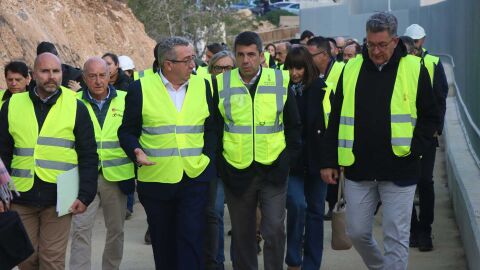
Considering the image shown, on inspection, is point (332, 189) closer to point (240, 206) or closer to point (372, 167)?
point (240, 206)

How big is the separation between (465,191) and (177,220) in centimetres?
307

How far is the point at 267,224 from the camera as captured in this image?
8.80 metres

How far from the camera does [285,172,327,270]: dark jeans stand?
31.1 feet

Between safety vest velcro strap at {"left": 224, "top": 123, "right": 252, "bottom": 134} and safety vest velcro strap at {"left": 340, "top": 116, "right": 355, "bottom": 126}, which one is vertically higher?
safety vest velcro strap at {"left": 340, "top": 116, "right": 355, "bottom": 126}

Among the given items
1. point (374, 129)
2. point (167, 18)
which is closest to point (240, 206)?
point (374, 129)

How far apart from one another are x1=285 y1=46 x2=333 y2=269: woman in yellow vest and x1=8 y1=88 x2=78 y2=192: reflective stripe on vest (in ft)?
7.42

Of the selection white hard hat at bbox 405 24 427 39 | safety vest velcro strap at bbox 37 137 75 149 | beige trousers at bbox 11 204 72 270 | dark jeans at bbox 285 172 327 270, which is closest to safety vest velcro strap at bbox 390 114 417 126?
dark jeans at bbox 285 172 327 270

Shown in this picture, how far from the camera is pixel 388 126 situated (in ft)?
25.4

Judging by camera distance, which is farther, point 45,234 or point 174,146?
point 174,146

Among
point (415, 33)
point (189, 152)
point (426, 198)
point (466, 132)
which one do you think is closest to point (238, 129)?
point (189, 152)

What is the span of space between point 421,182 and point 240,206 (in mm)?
2609

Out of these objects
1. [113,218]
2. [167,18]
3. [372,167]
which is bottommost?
[113,218]

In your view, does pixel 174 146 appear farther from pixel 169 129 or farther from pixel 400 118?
pixel 400 118

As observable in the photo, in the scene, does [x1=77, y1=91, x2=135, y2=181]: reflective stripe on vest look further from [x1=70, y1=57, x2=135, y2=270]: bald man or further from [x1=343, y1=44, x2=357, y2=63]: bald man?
[x1=343, y1=44, x2=357, y2=63]: bald man
